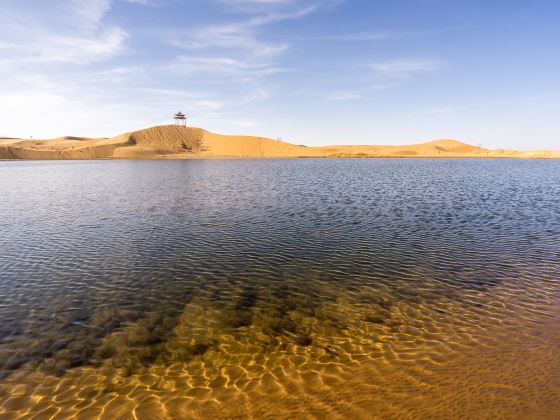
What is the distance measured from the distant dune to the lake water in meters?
118

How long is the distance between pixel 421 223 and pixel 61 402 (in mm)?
18080

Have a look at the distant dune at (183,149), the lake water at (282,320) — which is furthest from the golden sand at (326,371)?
the distant dune at (183,149)

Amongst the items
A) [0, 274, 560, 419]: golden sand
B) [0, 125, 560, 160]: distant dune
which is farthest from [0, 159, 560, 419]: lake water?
[0, 125, 560, 160]: distant dune

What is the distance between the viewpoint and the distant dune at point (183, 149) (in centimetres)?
12413

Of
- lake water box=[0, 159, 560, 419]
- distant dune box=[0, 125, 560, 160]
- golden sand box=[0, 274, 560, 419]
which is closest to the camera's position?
golden sand box=[0, 274, 560, 419]

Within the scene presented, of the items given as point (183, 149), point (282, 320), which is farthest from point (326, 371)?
point (183, 149)

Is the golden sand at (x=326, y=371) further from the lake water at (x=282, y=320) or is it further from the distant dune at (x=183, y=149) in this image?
the distant dune at (x=183, y=149)

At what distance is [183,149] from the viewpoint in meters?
147

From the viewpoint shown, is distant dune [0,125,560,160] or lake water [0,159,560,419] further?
distant dune [0,125,560,160]

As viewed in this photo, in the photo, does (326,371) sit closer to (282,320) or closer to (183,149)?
(282,320)

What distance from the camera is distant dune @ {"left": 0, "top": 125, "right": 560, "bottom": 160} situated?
12413 cm

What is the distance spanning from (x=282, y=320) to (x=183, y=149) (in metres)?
147

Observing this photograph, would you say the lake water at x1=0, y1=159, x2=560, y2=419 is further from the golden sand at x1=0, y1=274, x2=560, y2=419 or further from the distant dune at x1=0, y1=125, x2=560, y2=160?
the distant dune at x1=0, y1=125, x2=560, y2=160

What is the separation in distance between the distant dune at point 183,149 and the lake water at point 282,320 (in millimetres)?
118311
